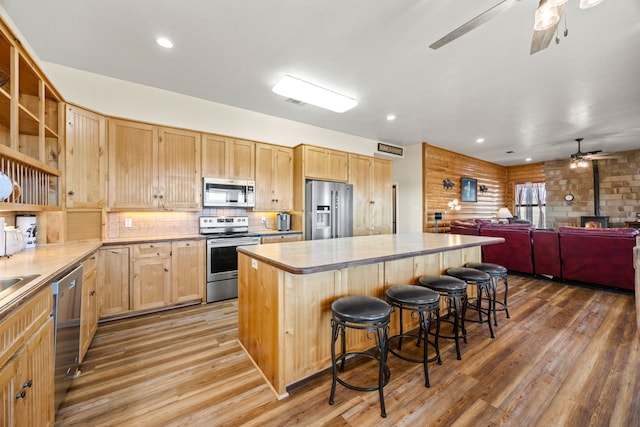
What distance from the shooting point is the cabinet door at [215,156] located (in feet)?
12.2

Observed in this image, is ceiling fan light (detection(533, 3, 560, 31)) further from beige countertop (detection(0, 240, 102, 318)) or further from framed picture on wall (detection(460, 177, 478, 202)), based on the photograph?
framed picture on wall (detection(460, 177, 478, 202))

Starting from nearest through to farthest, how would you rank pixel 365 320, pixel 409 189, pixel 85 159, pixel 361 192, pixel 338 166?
pixel 365 320 < pixel 85 159 < pixel 338 166 < pixel 361 192 < pixel 409 189

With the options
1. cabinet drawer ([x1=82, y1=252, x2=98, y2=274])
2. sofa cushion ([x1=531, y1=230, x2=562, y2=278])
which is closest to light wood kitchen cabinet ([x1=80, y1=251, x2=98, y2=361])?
cabinet drawer ([x1=82, y1=252, x2=98, y2=274])

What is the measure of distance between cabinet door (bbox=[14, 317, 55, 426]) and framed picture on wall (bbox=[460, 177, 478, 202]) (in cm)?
855

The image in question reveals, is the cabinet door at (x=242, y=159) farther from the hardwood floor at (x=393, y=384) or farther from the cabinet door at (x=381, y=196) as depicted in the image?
the cabinet door at (x=381, y=196)

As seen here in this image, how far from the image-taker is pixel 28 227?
2.21 m

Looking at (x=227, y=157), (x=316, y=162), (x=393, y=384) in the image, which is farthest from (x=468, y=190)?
(x=393, y=384)

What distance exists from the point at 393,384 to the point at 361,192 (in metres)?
3.81

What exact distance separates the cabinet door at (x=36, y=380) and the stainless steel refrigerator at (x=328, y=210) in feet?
10.8

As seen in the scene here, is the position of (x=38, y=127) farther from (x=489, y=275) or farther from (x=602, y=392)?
(x=602, y=392)

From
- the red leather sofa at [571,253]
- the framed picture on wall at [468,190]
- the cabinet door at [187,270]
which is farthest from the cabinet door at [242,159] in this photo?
the framed picture on wall at [468,190]

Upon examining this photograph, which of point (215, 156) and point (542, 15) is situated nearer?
point (542, 15)

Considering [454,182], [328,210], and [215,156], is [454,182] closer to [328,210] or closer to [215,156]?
[328,210]

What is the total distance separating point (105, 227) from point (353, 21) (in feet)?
11.7
